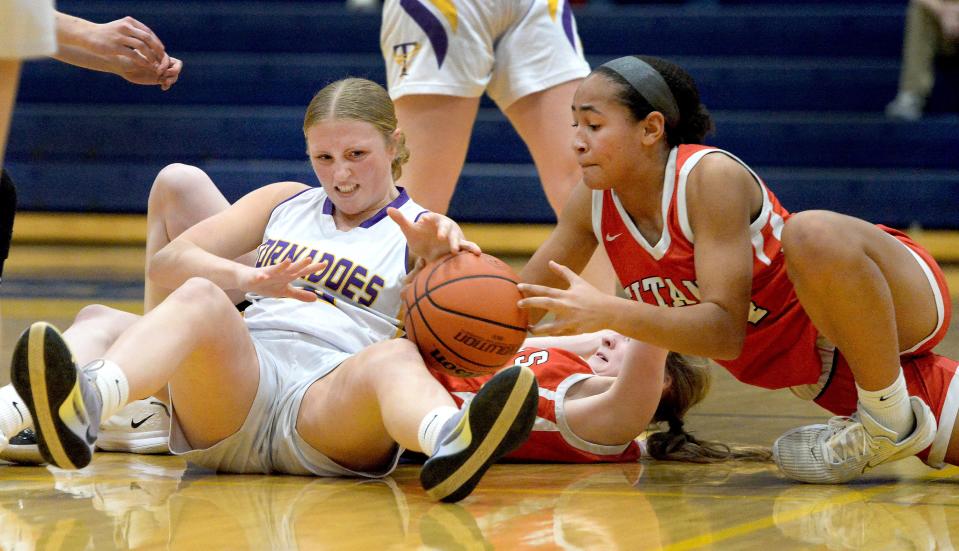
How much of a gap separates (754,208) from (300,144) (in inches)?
248

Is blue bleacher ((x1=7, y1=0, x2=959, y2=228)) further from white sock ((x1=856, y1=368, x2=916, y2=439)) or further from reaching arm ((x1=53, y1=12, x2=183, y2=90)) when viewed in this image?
white sock ((x1=856, y1=368, x2=916, y2=439))

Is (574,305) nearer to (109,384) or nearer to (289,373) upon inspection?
(289,373)

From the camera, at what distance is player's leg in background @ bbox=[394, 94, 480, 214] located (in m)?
4.09

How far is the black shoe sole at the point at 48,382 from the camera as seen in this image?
230cm

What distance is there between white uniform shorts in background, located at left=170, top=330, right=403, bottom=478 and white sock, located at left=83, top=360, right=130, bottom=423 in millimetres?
320

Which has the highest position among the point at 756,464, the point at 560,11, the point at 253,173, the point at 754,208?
the point at 560,11

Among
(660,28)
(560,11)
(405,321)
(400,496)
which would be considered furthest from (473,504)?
(660,28)

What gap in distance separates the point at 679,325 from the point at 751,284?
230mm

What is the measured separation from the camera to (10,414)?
8.96 feet

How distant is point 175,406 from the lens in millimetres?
2805

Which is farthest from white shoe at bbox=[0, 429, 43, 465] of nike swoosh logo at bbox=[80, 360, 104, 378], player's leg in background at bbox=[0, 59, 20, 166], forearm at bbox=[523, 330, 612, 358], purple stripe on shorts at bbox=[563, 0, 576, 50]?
purple stripe on shorts at bbox=[563, 0, 576, 50]

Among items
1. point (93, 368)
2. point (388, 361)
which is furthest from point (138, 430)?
point (388, 361)

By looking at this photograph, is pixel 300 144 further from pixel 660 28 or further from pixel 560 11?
pixel 560 11

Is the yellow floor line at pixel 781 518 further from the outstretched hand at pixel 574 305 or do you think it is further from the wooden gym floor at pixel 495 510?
the outstretched hand at pixel 574 305
